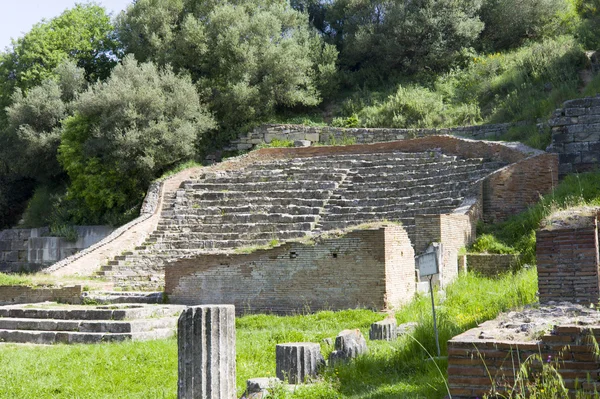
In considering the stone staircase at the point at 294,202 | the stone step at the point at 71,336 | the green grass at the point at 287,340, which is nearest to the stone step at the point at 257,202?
the stone staircase at the point at 294,202

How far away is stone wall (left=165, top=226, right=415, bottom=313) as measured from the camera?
45.1 feet

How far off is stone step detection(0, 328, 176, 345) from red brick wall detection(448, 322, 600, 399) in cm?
786

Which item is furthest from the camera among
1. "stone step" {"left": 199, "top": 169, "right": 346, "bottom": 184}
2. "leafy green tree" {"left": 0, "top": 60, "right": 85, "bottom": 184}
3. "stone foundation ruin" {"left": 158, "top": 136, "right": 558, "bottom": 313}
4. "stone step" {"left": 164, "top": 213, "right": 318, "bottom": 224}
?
"leafy green tree" {"left": 0, "top": 60, "right": 85, "bottom": 184}

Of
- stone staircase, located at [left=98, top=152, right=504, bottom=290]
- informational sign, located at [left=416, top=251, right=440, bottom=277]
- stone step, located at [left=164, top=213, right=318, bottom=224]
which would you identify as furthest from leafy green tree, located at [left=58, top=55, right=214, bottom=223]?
informational sign, located at [left=416, top=251, right=440, bottom=277]

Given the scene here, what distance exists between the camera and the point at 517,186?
17312mm

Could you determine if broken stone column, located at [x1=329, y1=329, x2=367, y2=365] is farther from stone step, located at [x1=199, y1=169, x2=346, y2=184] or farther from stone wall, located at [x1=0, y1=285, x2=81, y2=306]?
stone step, located at [x1=199, y1=169, x2=346, y2=184]

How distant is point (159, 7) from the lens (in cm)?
3134

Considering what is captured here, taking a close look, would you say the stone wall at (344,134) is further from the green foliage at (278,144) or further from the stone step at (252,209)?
the stone step at (252,209)

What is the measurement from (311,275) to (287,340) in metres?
3.26

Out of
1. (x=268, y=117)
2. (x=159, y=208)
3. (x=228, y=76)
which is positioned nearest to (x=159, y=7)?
(x=228, y=76)

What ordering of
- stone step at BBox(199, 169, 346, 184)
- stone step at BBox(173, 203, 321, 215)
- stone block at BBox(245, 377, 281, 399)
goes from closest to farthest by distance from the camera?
1. stone block at BBox(245, 377, 281, 399)
2. stone step at BBox(173, 203, 321, 215)
3. stone step at BBox(199, 169, 346, 184)

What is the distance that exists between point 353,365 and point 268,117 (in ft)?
72.8

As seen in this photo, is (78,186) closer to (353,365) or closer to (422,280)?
(422,280)

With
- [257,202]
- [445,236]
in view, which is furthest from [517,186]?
[257,202]
